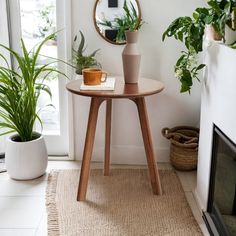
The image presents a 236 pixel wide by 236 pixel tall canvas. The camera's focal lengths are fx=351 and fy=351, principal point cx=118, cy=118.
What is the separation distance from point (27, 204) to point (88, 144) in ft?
1.62

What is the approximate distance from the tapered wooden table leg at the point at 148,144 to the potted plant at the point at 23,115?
58 centimetres

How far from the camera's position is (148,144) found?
81.7 inches

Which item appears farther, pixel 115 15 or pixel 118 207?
pixel 115 15

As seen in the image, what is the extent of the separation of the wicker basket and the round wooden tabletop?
46cm

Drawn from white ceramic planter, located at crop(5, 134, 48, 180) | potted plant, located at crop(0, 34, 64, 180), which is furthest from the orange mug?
white ceramic planter, located at crop(5, 134, 48, 180)

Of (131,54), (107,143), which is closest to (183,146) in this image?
(107,143)

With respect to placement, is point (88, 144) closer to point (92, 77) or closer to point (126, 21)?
point (92, 77)

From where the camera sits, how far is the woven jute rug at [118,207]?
5.89 ft

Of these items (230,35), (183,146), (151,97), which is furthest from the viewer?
Result: (151,97)

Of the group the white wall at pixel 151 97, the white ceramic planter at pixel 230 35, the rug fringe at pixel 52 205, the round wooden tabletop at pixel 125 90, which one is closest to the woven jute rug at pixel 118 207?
the rug fringe at pixel 52 205

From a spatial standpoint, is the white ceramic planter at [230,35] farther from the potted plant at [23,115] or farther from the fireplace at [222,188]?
the potted plant at [23,115]

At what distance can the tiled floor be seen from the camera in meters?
1.80

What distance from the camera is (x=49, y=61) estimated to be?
2.48 metres

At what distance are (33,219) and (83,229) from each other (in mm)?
292
